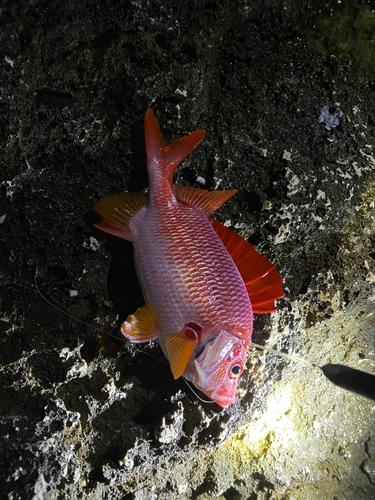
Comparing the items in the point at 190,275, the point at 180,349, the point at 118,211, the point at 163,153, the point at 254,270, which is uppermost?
the point at 163,153

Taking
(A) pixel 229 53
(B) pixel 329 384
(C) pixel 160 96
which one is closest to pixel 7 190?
(C) pixel 160 96

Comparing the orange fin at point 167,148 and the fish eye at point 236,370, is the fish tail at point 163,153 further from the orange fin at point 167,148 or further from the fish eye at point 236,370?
the fish eye at point 236,370

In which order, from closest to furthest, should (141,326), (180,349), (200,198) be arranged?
(180,349), (141,326), (200,198)

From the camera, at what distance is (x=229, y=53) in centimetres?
198

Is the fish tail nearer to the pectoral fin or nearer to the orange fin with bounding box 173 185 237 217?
the orange fin with bounding box 173 185 237 217

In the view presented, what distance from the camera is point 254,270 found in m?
1.92

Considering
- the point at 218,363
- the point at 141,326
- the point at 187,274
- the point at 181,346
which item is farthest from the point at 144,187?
the point at 218,363

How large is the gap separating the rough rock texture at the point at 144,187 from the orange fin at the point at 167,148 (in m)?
0.15

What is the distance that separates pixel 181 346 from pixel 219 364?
0.20 metres

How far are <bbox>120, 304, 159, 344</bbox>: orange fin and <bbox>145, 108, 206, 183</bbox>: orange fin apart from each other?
0.69m

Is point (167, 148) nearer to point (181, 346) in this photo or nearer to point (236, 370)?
point (181, 346)

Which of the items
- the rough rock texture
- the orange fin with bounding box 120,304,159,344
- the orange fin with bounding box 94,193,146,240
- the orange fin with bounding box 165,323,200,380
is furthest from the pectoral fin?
the orange fin with bounding box 94,193,146,240

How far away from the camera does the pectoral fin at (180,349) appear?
160 centimetres

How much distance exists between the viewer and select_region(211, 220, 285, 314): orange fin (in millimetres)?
1901
